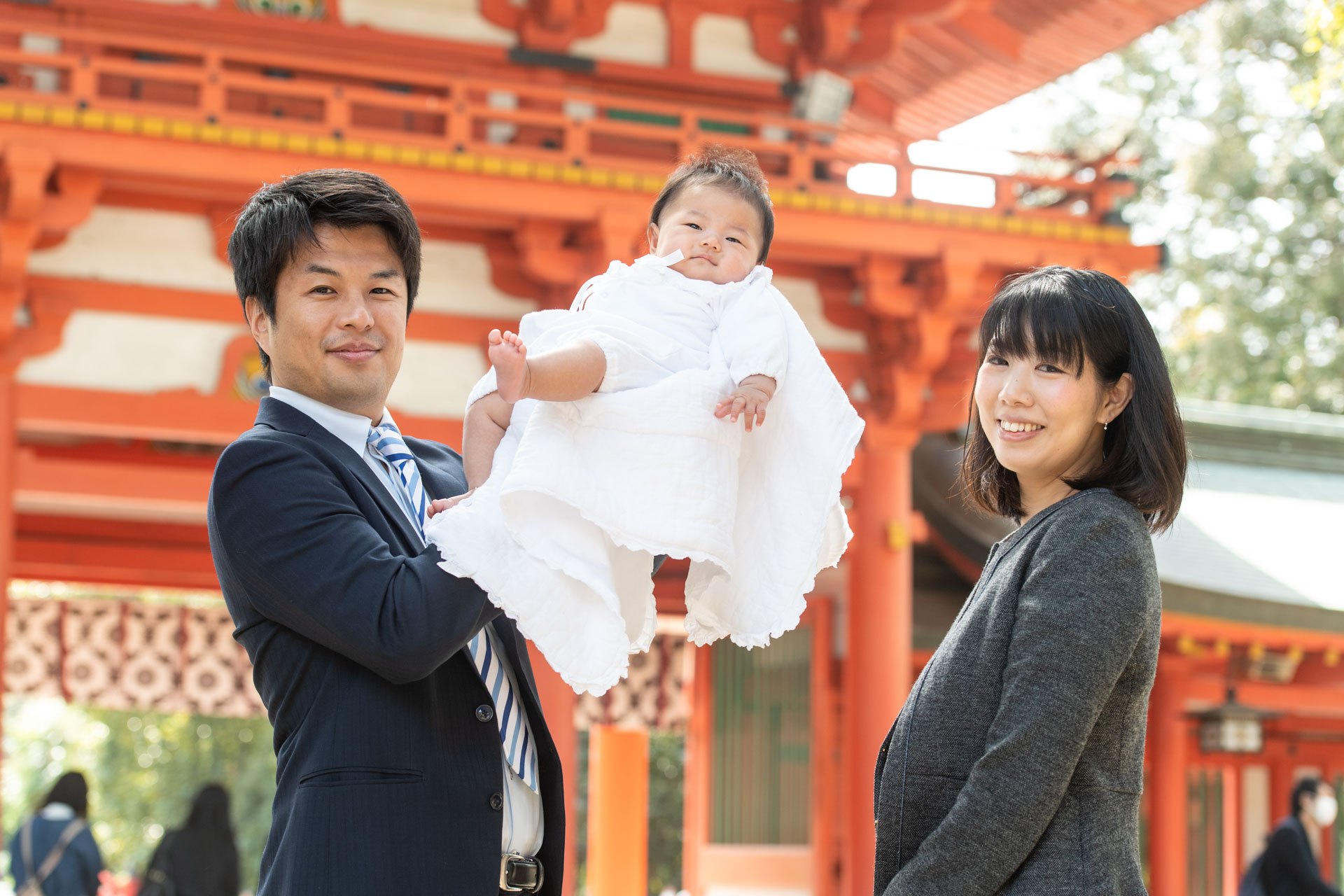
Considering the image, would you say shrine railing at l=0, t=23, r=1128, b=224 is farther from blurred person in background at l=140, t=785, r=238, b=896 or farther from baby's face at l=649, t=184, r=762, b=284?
baby's face at l=649, t=184, r=762, b=284

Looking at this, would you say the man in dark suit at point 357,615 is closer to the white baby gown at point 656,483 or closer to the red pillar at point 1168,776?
the white baby gown at point 656,483

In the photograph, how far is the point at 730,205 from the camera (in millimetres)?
2072

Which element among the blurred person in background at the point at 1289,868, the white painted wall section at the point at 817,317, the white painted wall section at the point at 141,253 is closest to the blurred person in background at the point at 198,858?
the white painted wall section at the point at 141,253

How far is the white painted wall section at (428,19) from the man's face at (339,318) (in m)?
5.32

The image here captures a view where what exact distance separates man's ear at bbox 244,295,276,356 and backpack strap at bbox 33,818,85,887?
18.3ft

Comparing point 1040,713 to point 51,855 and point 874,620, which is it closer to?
point 874,620

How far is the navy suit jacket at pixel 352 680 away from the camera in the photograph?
1.63 metres

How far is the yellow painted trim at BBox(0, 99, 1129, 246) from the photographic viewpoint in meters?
5.61

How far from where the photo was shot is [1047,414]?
1.88 m

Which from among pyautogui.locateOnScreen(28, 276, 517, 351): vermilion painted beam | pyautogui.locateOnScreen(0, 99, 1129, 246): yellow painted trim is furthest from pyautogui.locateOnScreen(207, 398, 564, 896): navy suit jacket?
pyautogui.locateOnScreen(28, 276, 517, 351): vermilion painted beam

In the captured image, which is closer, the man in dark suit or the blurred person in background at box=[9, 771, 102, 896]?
the man in dark suit

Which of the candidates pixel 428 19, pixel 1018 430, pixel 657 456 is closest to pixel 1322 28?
pixel 428 19

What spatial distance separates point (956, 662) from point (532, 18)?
5723mm

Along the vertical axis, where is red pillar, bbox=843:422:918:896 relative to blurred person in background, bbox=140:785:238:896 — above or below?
above
